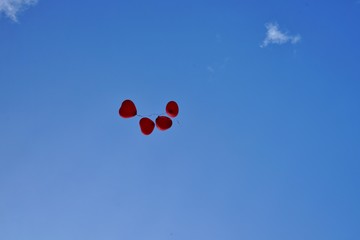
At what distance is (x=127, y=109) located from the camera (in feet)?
45.0

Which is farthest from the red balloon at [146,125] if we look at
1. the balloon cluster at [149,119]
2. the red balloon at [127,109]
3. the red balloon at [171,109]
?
the red balloon at [171,109]

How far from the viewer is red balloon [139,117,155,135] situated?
13.7 m

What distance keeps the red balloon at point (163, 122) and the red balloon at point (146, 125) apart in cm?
16

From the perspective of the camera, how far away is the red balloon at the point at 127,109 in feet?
44.9

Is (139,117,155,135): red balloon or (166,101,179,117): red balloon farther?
(139,117,155,135): red balloon

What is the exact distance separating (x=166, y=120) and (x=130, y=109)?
0.97m

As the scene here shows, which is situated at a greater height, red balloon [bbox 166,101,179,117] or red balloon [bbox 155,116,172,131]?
red balloon [bbox 166,101,179,117]

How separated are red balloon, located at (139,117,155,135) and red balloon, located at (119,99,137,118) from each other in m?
0.36

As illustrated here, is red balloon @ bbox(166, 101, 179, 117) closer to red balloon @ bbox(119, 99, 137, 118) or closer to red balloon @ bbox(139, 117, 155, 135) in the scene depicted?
red balloon @ bbox(139, 117, 155, 135)

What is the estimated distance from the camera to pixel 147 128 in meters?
13.7

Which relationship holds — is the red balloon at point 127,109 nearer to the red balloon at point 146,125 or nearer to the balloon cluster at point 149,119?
the balloon cluster at point 149,119

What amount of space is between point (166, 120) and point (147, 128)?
0.53 meters

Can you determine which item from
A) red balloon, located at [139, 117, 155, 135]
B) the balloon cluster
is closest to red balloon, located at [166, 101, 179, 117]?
the balloon cluster

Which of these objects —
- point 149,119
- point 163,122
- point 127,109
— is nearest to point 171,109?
point 163,122
